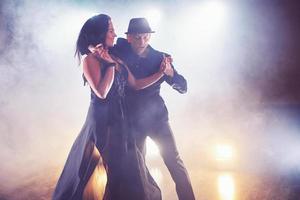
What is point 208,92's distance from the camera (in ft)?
31.2

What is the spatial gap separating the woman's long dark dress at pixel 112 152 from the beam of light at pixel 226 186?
1579 mm

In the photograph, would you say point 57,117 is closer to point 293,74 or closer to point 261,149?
point 261,149

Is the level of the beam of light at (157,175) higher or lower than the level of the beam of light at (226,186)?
lower

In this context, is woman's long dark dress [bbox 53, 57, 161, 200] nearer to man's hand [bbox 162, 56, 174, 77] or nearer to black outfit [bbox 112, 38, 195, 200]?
black outfit [bbox 112, 38, 195, 200]

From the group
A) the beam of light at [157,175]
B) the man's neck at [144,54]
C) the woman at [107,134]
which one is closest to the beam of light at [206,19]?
the beam of light at [157,175]

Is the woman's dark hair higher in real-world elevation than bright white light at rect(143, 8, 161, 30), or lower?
higher

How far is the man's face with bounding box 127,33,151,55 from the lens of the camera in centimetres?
355

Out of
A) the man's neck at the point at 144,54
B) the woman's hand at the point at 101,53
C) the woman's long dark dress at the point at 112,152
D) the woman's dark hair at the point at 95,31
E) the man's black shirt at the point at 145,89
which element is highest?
the woman's dark hair at the point at 95,31

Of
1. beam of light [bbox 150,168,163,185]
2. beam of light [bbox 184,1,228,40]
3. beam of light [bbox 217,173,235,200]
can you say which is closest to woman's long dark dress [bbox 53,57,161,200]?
beam of light [bbox 217,173,235,200]

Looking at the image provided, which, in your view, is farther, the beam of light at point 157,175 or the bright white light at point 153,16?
the bright white light at point 153,16

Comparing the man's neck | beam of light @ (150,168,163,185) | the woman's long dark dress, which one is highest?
the man's neck

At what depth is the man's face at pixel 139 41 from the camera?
11.7 ft

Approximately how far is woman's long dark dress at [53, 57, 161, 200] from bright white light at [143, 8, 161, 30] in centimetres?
595

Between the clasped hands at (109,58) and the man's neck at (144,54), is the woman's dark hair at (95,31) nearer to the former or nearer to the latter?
the clasped hands at (109,58)
